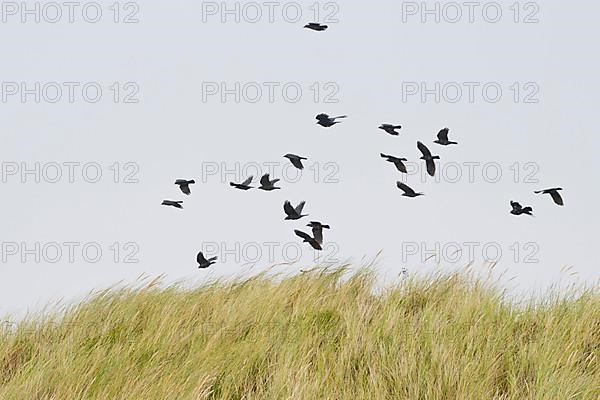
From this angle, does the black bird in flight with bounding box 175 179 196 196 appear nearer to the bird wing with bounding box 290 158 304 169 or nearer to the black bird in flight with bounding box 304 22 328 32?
the bird wing with bounding box 290 158 304 169

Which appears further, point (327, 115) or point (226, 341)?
point (327, 115)

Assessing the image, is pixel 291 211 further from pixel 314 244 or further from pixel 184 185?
pixel 184 185

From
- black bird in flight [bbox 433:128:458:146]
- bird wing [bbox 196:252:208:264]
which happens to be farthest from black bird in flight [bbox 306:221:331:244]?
black bird in flight [bbox 433:128:458:146]

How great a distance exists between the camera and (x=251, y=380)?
546 centimetres

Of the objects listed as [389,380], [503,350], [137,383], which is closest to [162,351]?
[137,383]

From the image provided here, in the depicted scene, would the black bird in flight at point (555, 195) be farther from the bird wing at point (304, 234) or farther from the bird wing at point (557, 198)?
the bird wing at point (304, 234)

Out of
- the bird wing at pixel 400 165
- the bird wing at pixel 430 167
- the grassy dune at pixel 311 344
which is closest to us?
the grassy dune at pixel 311 344

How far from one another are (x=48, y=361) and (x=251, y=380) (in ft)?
4.39

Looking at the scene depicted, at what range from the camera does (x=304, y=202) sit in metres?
6.80

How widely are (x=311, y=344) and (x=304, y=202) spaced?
141 cm

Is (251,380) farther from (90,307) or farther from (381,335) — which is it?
(90,307)

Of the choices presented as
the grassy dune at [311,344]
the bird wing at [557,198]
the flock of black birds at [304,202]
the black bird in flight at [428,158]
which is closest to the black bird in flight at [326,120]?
the flock of black birds at [304,202]

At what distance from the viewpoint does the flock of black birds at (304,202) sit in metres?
6.74

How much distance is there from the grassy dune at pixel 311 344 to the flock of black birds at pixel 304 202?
291 millimetres
